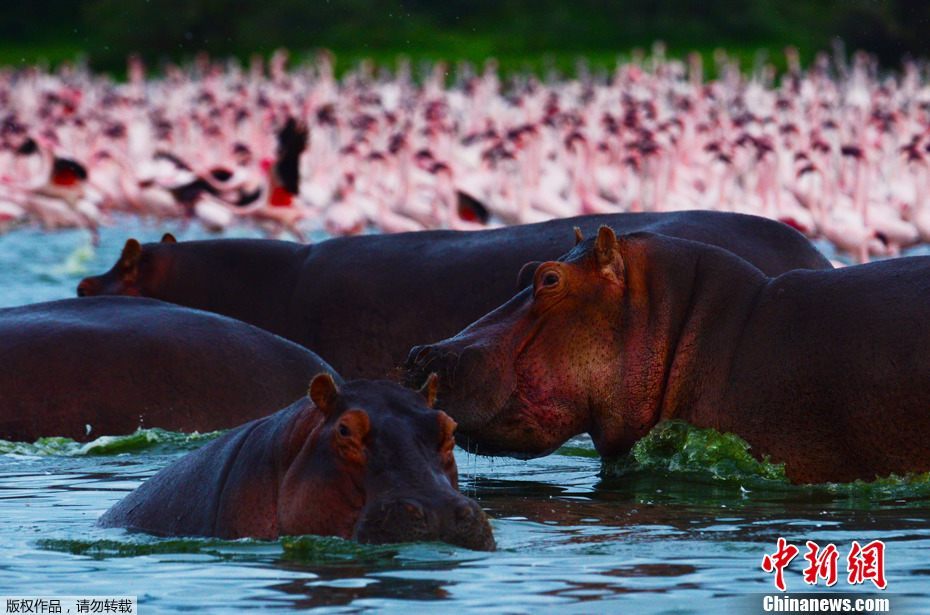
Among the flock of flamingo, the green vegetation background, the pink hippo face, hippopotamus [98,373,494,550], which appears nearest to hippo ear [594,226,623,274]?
the pink hippo face

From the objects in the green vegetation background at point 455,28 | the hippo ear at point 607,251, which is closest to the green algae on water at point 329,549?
the hippo ear at point 607,251

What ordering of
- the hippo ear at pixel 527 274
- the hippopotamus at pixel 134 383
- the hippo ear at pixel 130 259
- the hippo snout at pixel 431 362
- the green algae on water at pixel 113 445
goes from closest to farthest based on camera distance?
1. the hippo snout at pixel 431 362
2. the hippo ear at pixel 527 274
3. the green algae on water at pixel 113 445
4. the hippopotamus at pixel 134 383
5. the hippo ear at pixel 130 259

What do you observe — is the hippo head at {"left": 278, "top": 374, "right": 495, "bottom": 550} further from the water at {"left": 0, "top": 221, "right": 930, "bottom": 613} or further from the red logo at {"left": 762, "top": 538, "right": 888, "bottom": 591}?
the red logo at {"left": 762, "top": 538, "right": 888, "bottom": 591}

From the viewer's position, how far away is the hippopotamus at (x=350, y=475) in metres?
5.33

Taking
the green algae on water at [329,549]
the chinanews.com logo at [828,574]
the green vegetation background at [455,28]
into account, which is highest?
the green vegetation background at [455,28]

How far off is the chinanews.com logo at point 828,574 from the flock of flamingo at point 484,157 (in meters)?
13.3

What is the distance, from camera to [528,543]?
6223mm

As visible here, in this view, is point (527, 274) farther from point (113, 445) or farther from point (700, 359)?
point (113, 445)

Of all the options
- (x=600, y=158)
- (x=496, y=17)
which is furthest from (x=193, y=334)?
(x=496, y=17)

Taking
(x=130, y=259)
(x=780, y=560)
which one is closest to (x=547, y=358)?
(x=780, y=560)

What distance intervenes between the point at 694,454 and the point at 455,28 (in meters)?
50.4

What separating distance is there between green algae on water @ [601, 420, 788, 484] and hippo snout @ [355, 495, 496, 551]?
2.18 meters

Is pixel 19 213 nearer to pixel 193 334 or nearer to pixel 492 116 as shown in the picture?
pixel 492 116

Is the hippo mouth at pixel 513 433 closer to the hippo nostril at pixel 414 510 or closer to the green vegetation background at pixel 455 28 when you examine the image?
the hippo nostril at pixel 414 510
